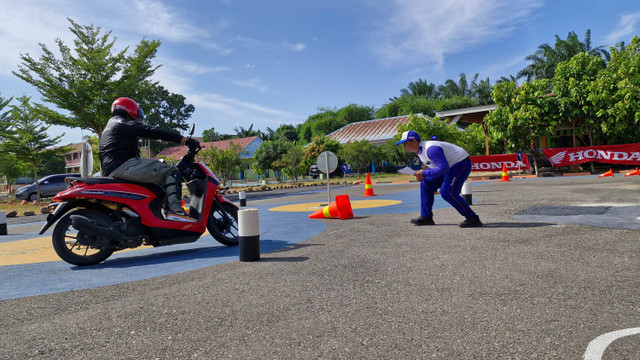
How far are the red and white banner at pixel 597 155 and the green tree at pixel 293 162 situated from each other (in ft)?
66.6

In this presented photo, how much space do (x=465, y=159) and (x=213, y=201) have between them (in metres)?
4.08

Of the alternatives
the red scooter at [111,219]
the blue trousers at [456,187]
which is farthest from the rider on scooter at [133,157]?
the blue trousers at [456,187]

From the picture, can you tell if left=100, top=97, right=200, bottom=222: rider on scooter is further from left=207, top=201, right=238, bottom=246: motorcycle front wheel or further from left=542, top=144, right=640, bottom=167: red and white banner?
left=542, top=144, right=640, bottom=167: red and white banner

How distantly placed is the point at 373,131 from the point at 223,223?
148ft

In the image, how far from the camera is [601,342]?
215 centimetres

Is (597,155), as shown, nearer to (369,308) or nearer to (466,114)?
(466,114)

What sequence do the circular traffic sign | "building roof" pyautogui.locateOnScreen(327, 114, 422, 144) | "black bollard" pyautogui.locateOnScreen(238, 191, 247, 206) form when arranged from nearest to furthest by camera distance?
the circular traffic sign, "black bollard" pyautogui.locateOnScreen(238, 191, 247, 206), "building roof" pyautogui.locateOnScreen(327, 114, 422, 144)

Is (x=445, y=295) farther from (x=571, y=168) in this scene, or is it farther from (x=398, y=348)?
(x=571, y=168)

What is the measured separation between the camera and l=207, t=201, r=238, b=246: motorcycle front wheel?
5.78m

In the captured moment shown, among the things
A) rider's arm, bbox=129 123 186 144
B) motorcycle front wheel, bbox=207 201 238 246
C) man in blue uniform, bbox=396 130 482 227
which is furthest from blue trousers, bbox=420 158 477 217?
rider's arm, bbox=129 123 186 144

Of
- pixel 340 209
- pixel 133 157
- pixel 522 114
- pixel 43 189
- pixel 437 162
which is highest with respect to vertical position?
pixel 522 114

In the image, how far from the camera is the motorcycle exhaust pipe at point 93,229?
4.71 m

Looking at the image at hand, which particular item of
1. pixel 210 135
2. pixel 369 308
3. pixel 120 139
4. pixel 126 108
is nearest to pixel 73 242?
pixel 120 139

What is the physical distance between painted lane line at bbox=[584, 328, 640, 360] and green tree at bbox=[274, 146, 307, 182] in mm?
35815
